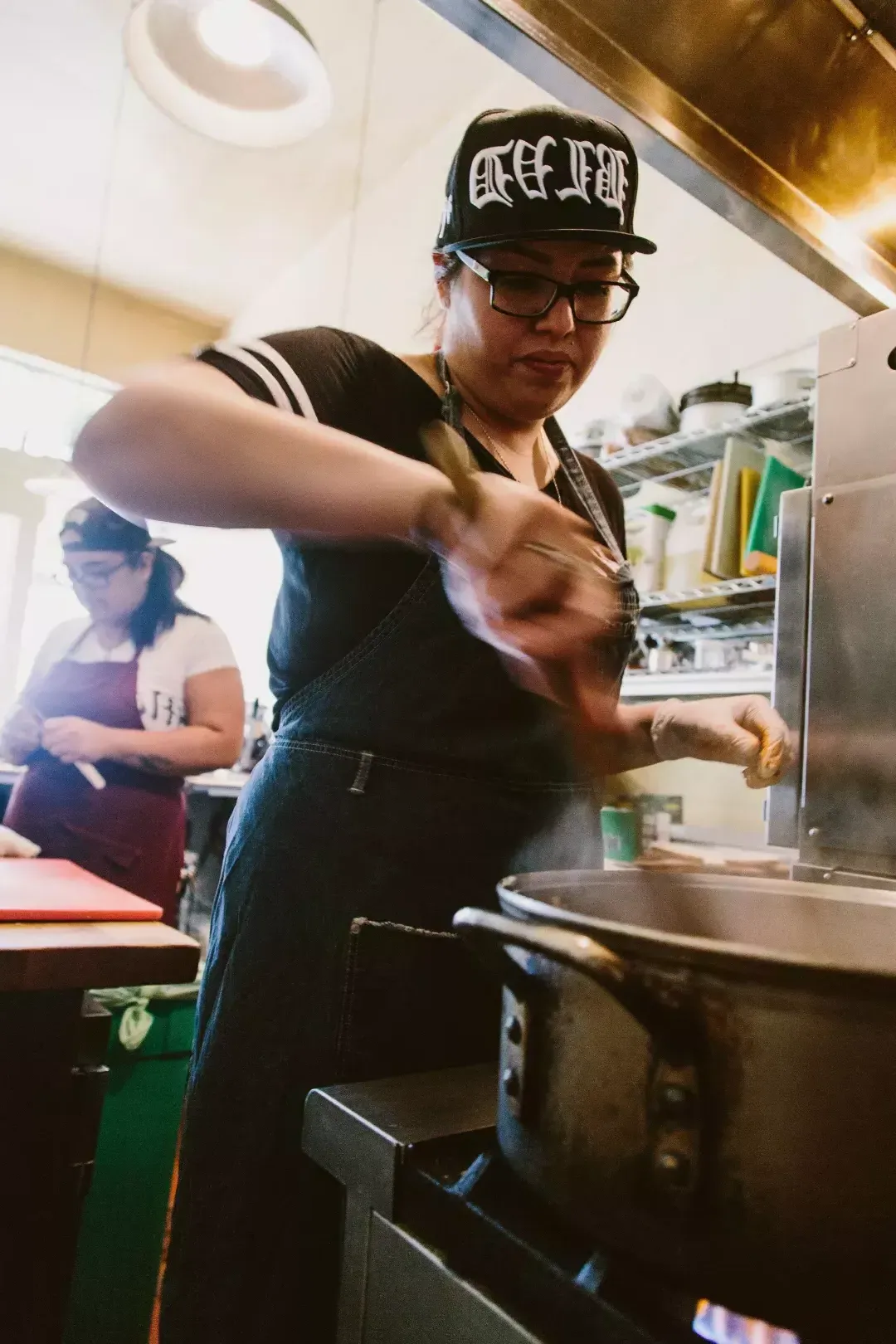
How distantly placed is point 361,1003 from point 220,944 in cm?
17

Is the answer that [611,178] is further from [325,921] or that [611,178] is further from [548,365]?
[325,921]

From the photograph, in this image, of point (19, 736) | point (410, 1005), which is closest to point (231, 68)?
point (19, 736)

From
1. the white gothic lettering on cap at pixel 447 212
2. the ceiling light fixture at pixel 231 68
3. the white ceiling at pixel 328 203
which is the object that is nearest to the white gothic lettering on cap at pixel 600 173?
the white gothic lettering on cap at pixel 447 212

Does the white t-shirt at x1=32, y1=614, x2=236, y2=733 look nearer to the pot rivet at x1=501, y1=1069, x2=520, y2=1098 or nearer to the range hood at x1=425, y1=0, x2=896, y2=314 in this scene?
the range hood at x1=425, y1=0, x2=896, y2=314

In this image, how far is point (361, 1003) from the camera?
73 cm

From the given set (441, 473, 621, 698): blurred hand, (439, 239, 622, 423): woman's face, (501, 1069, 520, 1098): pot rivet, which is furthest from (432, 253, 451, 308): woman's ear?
(501, 1069, 520, 1098): pot rivet

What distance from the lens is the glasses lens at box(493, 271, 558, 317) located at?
82cm

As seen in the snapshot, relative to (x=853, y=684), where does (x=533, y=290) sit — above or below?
above

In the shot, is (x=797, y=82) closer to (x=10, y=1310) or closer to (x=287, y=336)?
(x=287, y=336)

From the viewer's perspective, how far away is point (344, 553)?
0.83 m

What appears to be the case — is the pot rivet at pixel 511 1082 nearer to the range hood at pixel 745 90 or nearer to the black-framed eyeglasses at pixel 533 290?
the black-framed eyeglasses at pixel 533 290

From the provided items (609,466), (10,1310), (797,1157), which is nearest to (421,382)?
(797,1157)

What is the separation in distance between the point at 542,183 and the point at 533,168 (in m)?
0.02

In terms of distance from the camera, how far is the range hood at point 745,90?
2.97ft
